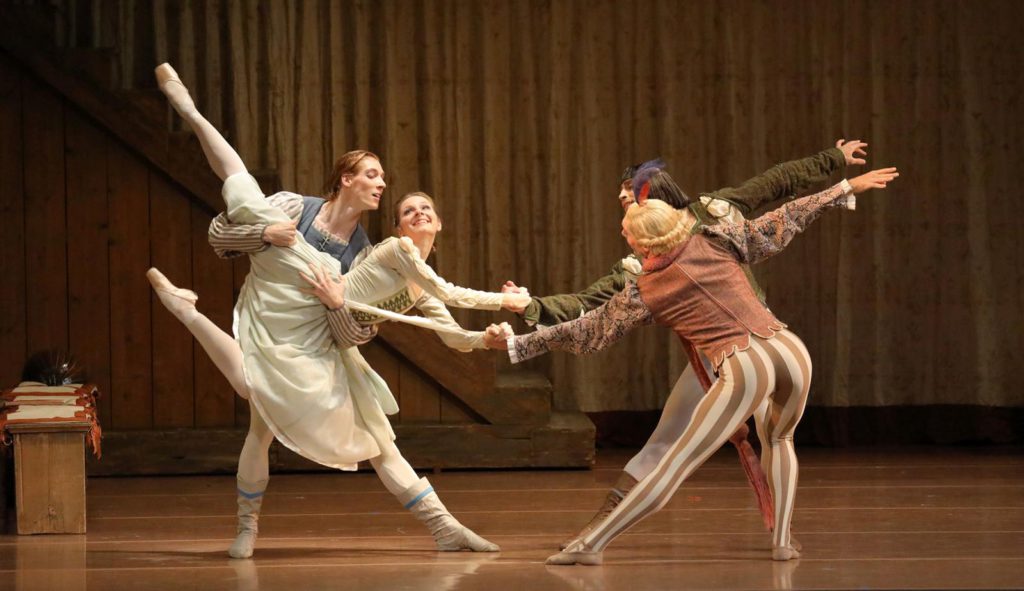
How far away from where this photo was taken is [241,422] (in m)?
5.87

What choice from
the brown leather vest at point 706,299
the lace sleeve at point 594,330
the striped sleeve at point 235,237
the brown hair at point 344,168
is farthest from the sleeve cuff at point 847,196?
the striped sleeve at point 235,237

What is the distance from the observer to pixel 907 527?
440cm

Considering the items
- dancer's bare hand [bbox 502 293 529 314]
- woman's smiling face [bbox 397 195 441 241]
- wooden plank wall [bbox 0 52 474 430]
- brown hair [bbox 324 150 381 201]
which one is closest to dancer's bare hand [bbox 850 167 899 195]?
dancer's bare hand [bbox 502 293 529 314]

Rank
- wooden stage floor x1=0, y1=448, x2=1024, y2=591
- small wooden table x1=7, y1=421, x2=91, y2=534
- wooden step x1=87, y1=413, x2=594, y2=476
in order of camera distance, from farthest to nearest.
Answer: wooden step x1=87, y1=413, x2=594, y2=476 → small wooden table x1=7, y1=421, x2=91, y2=534 → wooden stage floor x1=0, y1=448, x2=1024, y2=591

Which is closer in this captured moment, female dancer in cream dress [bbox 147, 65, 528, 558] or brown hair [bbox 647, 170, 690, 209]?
brown hair [bbox 647, 170, 690, 209]

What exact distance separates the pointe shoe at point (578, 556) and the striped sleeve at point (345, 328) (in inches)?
32.3

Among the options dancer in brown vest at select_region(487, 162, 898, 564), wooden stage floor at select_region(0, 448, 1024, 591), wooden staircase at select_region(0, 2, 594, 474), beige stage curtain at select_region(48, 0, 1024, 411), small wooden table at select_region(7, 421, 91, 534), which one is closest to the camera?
dancer in brown vest at select_region(487, 162, 898, 564)

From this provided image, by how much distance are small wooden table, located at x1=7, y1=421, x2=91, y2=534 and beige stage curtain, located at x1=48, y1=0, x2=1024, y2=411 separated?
6.94 ft

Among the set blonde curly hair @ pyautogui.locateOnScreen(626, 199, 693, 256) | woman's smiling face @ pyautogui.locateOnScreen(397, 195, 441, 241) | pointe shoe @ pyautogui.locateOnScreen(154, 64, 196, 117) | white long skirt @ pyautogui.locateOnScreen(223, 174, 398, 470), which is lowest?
white long skirt @ pyautogui.locateOnScreen(223, 174, 398, 470)

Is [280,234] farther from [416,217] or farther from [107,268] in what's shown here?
[107,268]

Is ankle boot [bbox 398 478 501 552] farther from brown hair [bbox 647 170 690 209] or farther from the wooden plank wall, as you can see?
the wooden plank wall

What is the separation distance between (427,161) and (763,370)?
315 cm

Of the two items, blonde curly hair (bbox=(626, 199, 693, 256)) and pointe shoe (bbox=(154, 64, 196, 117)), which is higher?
pointe shoe (bbox=(154, 64, 196, 117))

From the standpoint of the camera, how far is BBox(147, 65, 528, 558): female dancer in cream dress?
3932 mm
